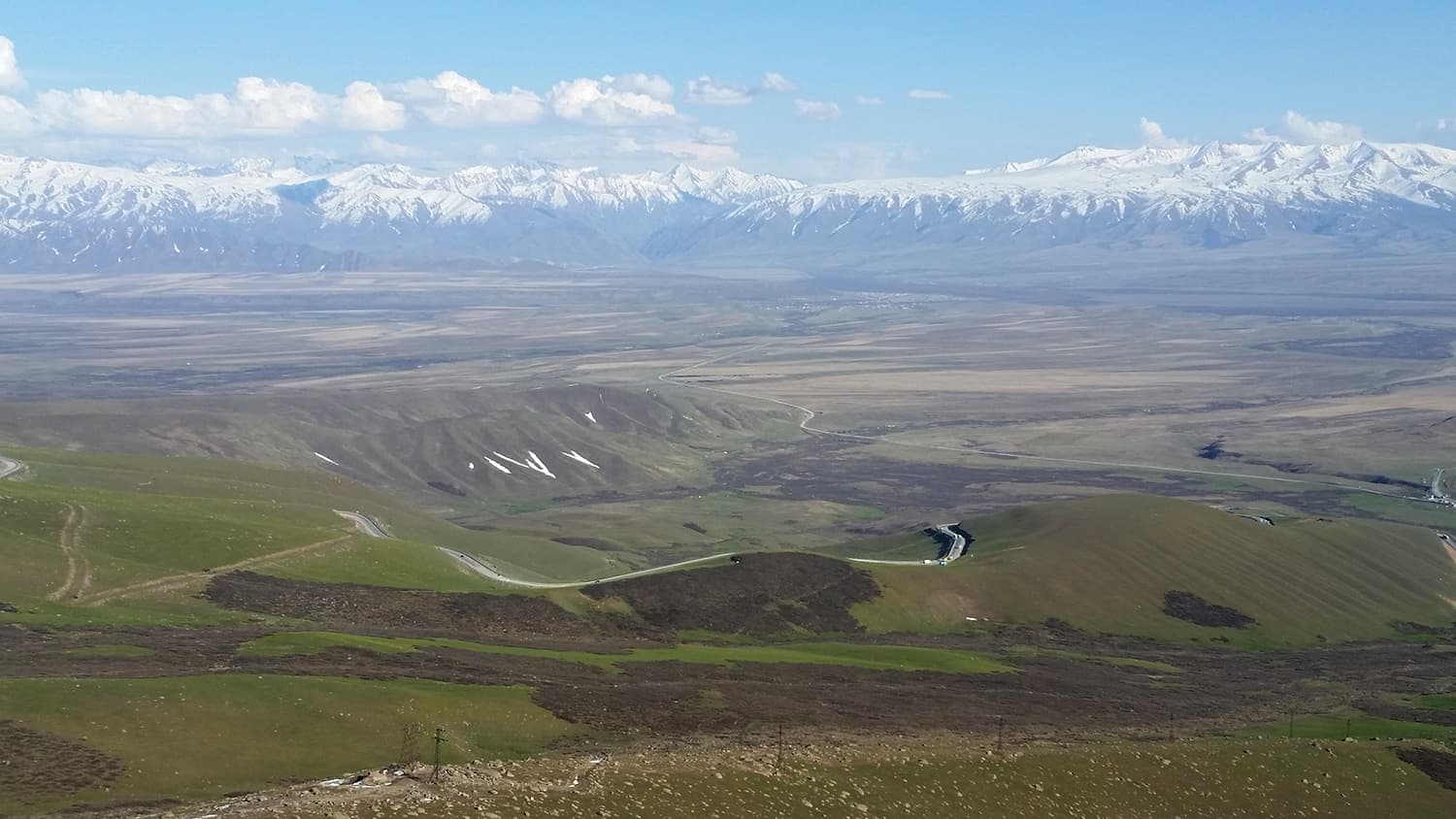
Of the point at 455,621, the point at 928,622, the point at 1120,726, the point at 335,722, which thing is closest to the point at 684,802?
the point at 335,722

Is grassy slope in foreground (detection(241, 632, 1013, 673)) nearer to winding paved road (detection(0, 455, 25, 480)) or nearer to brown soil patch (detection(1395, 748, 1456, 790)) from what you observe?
brown soil patch (detection(1395, 748, 1456, 790))

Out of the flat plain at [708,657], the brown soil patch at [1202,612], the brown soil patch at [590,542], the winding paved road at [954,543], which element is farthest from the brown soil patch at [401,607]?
the brown soil patch at [590,542]

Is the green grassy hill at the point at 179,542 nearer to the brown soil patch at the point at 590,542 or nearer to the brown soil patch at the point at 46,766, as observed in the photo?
the brown soil patch at the point at 590,542

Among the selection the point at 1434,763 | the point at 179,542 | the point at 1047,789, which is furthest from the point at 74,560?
the point at 1434,763

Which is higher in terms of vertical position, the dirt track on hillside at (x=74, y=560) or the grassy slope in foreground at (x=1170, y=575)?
the dirt track on hillside at (x=74, y=560)

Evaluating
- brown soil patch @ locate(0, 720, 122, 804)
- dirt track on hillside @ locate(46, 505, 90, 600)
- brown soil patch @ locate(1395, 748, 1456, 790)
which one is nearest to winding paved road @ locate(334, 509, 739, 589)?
dirt track on hillside @ locate(46, 505, 90, 600)

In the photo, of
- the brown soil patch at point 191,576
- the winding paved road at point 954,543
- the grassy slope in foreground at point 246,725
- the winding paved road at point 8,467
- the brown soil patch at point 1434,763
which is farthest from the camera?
the winding paved road at point 954,543
